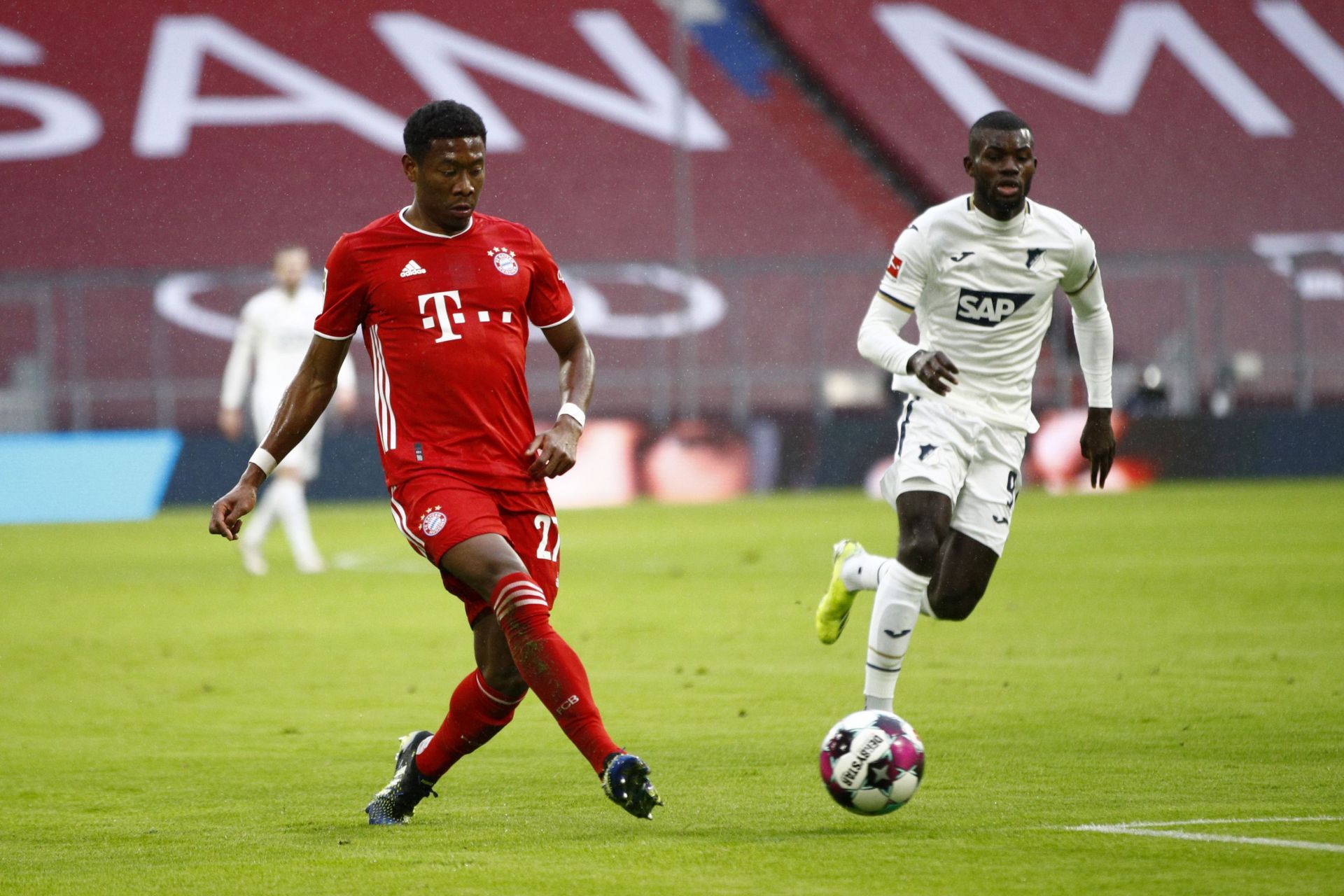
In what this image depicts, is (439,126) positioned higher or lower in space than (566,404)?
higher

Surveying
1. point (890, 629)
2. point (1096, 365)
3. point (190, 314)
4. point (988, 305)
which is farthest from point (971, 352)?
point (190, 314)

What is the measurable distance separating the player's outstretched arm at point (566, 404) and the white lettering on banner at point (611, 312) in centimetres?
2306

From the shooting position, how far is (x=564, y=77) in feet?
114

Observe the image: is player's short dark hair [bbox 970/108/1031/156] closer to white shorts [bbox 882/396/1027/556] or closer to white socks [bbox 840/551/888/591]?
white shorts [bbox 882/396/1027/556]

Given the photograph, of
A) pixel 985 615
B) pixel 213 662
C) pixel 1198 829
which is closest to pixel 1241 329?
pixel 985 615

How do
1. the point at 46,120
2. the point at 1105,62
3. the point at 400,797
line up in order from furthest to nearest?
1. the point at 1105,62
2. the point at 46,120
3. the point at 400,797

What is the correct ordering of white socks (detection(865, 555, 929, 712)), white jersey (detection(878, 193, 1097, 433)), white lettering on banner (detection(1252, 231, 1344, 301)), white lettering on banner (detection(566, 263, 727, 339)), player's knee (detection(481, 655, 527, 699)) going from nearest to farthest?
1. player's knee (detection(481, 655, 527, 699))
2. white socks (detection(865, 555, 929, 712))
3. white jersey (detection(878, 193, 1097, 433))
4. white lettering on banner (detection(1252, 231, 1344, 301))
5. white lettering on banner (detection(566, 263, 727, 339))

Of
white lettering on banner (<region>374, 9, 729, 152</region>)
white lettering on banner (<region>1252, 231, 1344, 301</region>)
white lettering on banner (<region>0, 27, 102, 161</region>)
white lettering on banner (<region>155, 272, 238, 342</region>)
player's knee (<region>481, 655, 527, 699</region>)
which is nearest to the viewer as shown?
player's knee (<region>481, 655, 527, 699</region>)

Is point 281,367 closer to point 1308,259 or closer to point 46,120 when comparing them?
point 1308,259

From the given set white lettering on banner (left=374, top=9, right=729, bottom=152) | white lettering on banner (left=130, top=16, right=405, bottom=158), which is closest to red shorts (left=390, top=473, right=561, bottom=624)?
white lettering on banner (left=130, top=16, right=405, bottom=158)

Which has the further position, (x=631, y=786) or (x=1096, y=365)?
(x=1096, y=365)

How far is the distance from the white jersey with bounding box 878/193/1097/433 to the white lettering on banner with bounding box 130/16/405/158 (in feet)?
88.4

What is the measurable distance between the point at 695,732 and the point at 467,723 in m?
2.13

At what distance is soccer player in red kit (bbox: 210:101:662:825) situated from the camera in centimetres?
612
